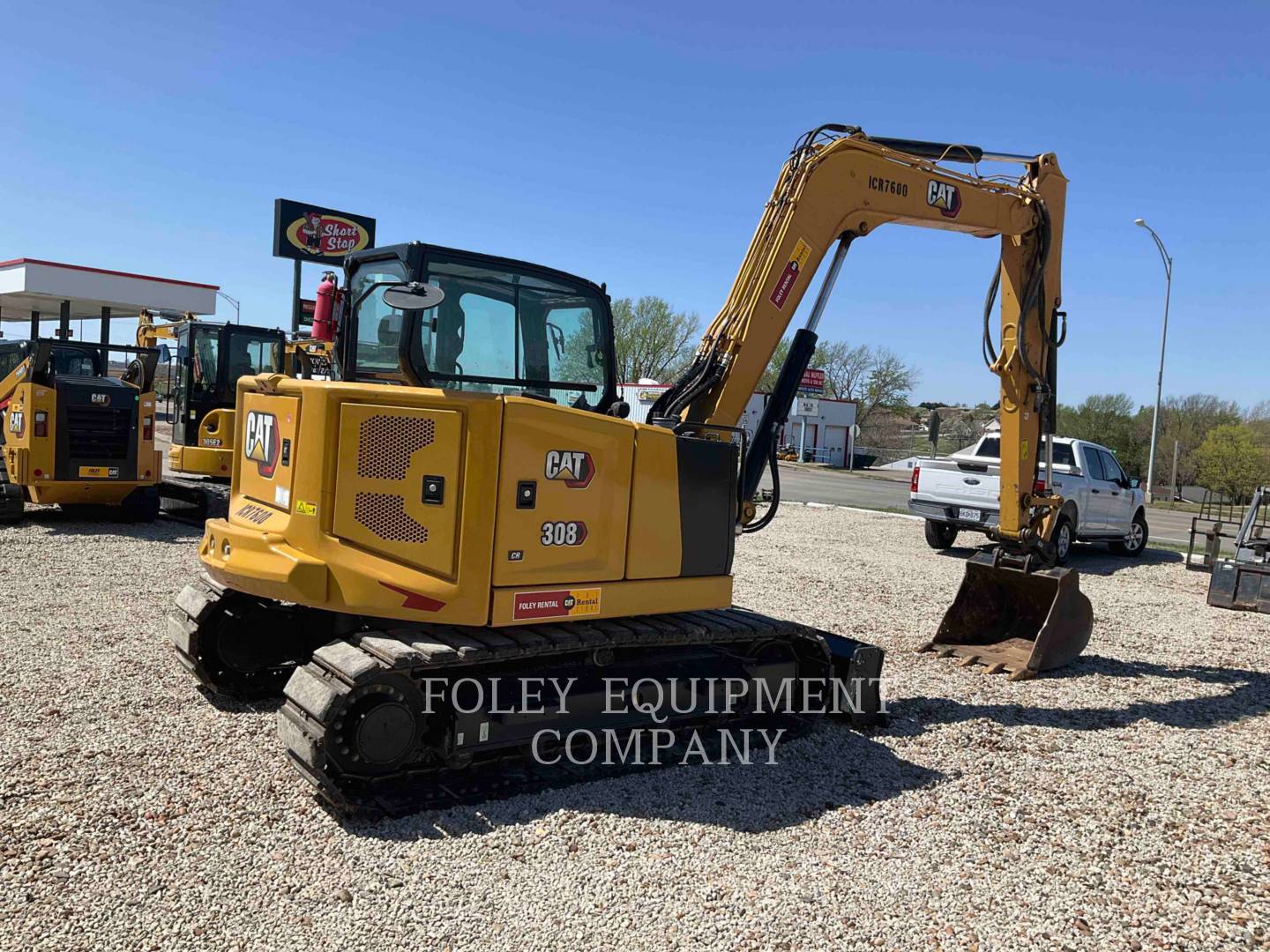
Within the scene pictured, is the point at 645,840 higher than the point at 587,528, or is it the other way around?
the point at 587,528

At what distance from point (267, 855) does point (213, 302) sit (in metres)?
35.9

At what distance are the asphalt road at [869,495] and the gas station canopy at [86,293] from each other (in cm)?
2199

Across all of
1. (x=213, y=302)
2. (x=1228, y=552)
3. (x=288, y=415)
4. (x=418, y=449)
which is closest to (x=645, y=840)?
(x=418, y=449)

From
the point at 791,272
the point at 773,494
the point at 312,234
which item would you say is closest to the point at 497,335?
the point at 773,494

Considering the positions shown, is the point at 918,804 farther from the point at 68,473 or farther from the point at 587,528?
the point at 68,473

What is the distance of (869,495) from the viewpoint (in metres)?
28.5

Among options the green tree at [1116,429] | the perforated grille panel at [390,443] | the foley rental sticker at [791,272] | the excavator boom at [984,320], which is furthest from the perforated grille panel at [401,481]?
the green tree at [1116,429]

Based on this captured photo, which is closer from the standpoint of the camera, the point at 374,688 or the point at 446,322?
the point at 374,688

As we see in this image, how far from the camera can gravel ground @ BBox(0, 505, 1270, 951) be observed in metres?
3.75

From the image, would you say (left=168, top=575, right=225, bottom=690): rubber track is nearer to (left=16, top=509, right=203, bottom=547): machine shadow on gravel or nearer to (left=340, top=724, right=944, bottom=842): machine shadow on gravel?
→ (left=340, top=724, right=944, bottom=842): machine shadow on gravel

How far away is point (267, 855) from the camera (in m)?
4.18

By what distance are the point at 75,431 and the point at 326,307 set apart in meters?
9.29

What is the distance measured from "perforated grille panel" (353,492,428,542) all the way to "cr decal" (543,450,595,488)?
0.73m

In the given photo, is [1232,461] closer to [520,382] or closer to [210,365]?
[210,365]
